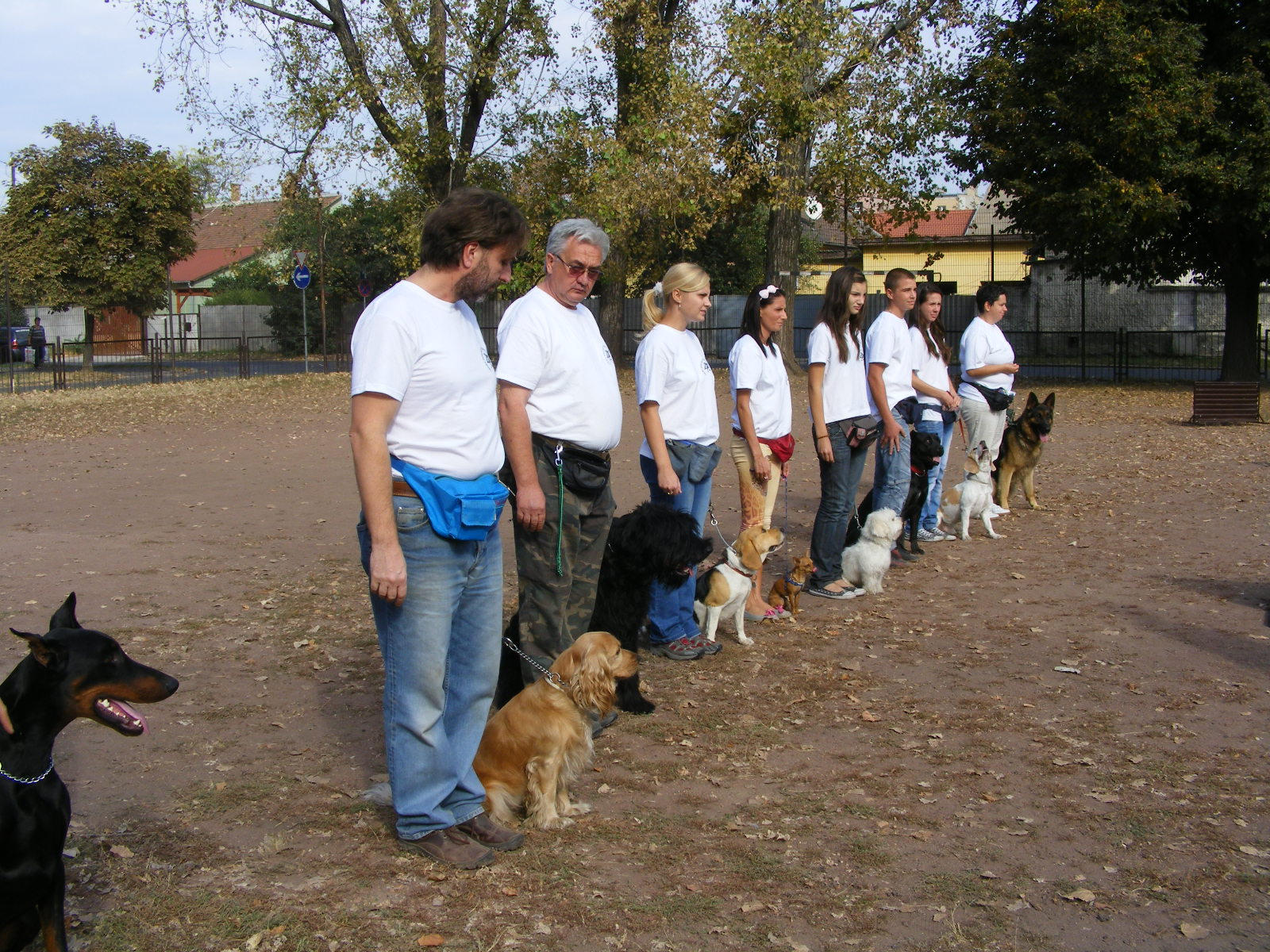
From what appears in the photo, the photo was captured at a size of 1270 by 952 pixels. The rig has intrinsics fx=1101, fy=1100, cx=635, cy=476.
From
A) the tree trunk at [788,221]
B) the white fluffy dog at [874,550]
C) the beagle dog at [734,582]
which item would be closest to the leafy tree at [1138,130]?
the tree trunk at [788,221]

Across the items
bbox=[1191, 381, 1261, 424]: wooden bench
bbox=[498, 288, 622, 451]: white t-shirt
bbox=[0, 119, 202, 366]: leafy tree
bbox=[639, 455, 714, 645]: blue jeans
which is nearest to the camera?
bbox=[498, 288, 622, 451]: white t-shirt

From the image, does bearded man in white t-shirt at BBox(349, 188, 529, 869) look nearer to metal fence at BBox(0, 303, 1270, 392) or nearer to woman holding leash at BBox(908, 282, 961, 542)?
woman holding leash at BBox(908, 282, 961, 542)

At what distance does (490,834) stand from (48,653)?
153 cm

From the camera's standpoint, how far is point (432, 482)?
3289 millimetres

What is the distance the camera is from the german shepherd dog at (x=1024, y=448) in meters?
10.1

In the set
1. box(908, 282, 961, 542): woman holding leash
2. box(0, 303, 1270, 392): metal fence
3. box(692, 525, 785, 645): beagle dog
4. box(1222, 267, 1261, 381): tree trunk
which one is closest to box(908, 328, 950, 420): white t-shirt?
box(908, 282, 961, 542): woman holding leash

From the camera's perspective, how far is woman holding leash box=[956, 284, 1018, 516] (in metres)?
9.32

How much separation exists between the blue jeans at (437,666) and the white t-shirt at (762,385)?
304 cm

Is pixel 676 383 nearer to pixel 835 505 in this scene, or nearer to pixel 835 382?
pixel 835 382

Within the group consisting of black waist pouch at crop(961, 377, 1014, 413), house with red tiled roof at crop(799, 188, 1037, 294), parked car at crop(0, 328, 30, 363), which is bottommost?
black waist pouch at crop(961, 377, 1014, 413)

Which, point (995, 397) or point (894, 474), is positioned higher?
point (995, 397)

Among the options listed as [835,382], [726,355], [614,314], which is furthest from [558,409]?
[726,355]

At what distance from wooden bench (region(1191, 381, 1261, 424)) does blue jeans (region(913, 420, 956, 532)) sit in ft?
30.7

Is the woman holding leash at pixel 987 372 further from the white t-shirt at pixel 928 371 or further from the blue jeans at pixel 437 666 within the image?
the blue jeans at pixel 437 666
